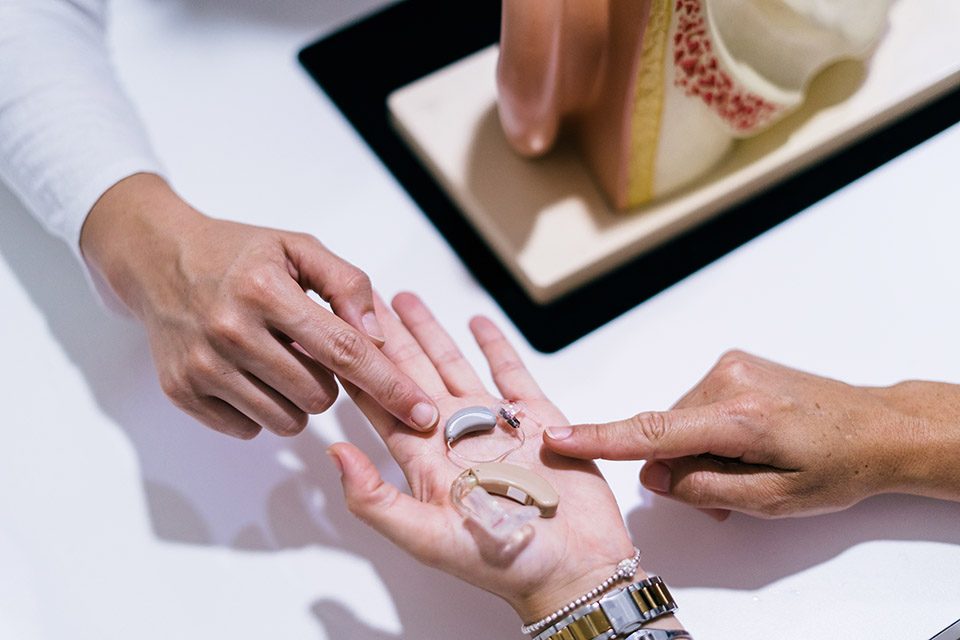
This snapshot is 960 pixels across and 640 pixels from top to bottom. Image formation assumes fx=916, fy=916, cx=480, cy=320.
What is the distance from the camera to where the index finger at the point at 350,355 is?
2.36ft

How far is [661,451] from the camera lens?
0.71 metres

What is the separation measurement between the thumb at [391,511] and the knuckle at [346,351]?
0.07 meters

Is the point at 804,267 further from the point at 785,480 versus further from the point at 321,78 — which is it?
the point at 321,78

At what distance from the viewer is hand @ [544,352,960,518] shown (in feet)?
2.34

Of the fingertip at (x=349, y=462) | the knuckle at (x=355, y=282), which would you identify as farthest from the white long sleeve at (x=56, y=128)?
the fingertip at (x=349, y=462)

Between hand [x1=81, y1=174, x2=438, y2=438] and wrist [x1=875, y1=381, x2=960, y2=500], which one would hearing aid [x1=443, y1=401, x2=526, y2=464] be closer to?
hand [x1=81, y1=174, x2=438, y2=438]

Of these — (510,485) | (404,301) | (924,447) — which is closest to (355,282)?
(404,301)

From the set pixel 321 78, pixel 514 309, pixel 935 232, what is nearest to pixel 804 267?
pixel 935 232

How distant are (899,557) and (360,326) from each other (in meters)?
0.50

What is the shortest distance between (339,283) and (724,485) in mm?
355

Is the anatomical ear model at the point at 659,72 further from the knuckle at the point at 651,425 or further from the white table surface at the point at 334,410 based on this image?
the knuckle at the point at 651,425

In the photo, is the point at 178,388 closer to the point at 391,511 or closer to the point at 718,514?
the point at 391,511

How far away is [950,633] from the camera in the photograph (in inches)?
30.2

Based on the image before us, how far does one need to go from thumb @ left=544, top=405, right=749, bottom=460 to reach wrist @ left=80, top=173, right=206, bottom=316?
39cm
